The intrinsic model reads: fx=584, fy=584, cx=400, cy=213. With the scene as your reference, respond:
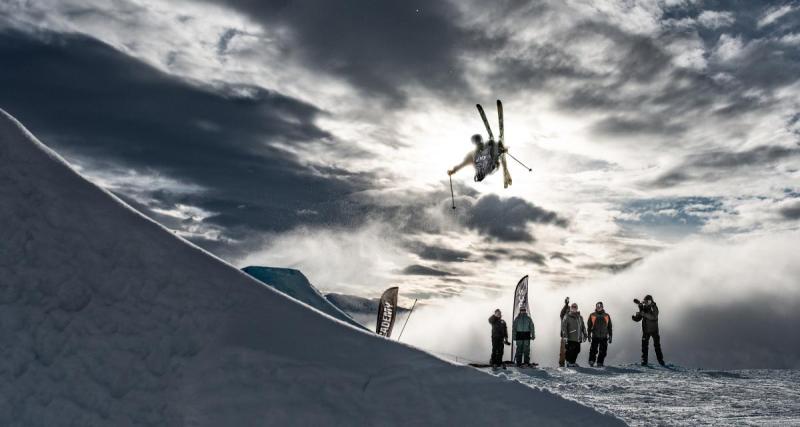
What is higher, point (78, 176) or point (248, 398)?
point (78, 176)

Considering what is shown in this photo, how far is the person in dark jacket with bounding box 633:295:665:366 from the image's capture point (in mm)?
17250

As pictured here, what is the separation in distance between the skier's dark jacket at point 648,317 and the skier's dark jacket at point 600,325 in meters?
0.89

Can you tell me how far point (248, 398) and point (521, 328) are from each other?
15.2 meters

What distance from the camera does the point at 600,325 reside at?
17328mm

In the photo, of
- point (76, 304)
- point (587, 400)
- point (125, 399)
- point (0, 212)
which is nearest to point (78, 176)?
point (0, 212)

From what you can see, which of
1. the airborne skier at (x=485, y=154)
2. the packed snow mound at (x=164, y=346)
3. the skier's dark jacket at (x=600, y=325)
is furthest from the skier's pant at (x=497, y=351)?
the packed snow mound at (x=164, y=346)

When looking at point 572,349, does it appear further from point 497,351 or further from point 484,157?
point 484,157

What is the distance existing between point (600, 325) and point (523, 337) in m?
2.28

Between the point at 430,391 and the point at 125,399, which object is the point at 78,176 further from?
the point at 430,391

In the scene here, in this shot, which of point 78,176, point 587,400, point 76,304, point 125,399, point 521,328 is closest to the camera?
point 125,399

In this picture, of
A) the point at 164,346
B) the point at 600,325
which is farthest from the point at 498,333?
the point at 164,346

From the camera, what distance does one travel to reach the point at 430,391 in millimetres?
4090

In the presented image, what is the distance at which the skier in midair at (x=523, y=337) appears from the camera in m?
17.6

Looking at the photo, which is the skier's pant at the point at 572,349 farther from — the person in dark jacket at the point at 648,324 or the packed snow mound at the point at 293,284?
the packed snow mound at the point at 293,284
